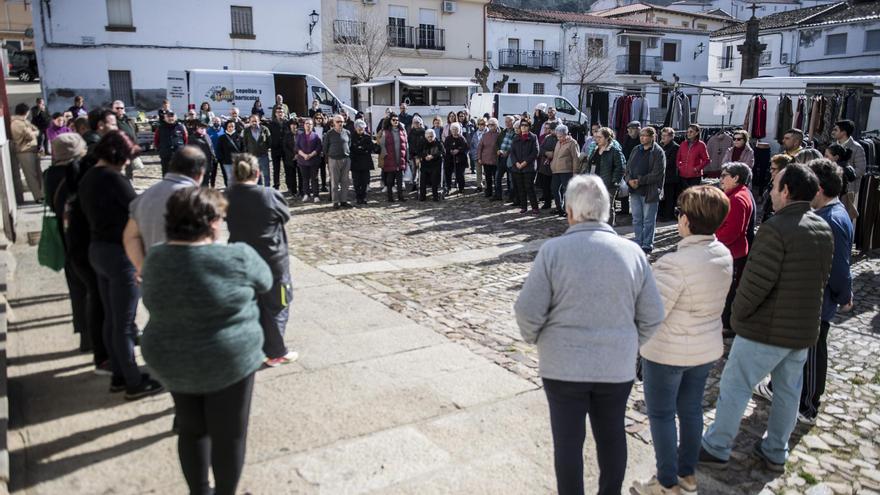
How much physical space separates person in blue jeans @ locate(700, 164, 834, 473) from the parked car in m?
43.1

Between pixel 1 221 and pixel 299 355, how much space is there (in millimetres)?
5315

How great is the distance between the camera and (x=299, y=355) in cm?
516

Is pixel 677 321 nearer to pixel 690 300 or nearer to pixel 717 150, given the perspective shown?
pixel 690 300

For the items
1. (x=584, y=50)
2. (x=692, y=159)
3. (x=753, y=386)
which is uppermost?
(x=584, y=50)

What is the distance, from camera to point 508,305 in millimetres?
6707

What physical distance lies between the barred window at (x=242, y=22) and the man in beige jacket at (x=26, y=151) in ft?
61.9

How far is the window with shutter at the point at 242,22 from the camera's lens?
28.7m

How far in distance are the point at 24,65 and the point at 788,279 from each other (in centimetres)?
4396

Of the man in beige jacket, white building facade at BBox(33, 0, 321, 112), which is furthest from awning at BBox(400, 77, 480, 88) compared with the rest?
the man in beige jacket

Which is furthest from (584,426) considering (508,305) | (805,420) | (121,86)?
(121,86)

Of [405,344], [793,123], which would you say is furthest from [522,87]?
[405,344]

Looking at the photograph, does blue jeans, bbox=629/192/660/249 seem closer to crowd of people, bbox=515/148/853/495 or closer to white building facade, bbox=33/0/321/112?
crowd of people, bbox=515/148/853/495

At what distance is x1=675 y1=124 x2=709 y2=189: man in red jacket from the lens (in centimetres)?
1034

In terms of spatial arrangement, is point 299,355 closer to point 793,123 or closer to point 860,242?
point 860,242
